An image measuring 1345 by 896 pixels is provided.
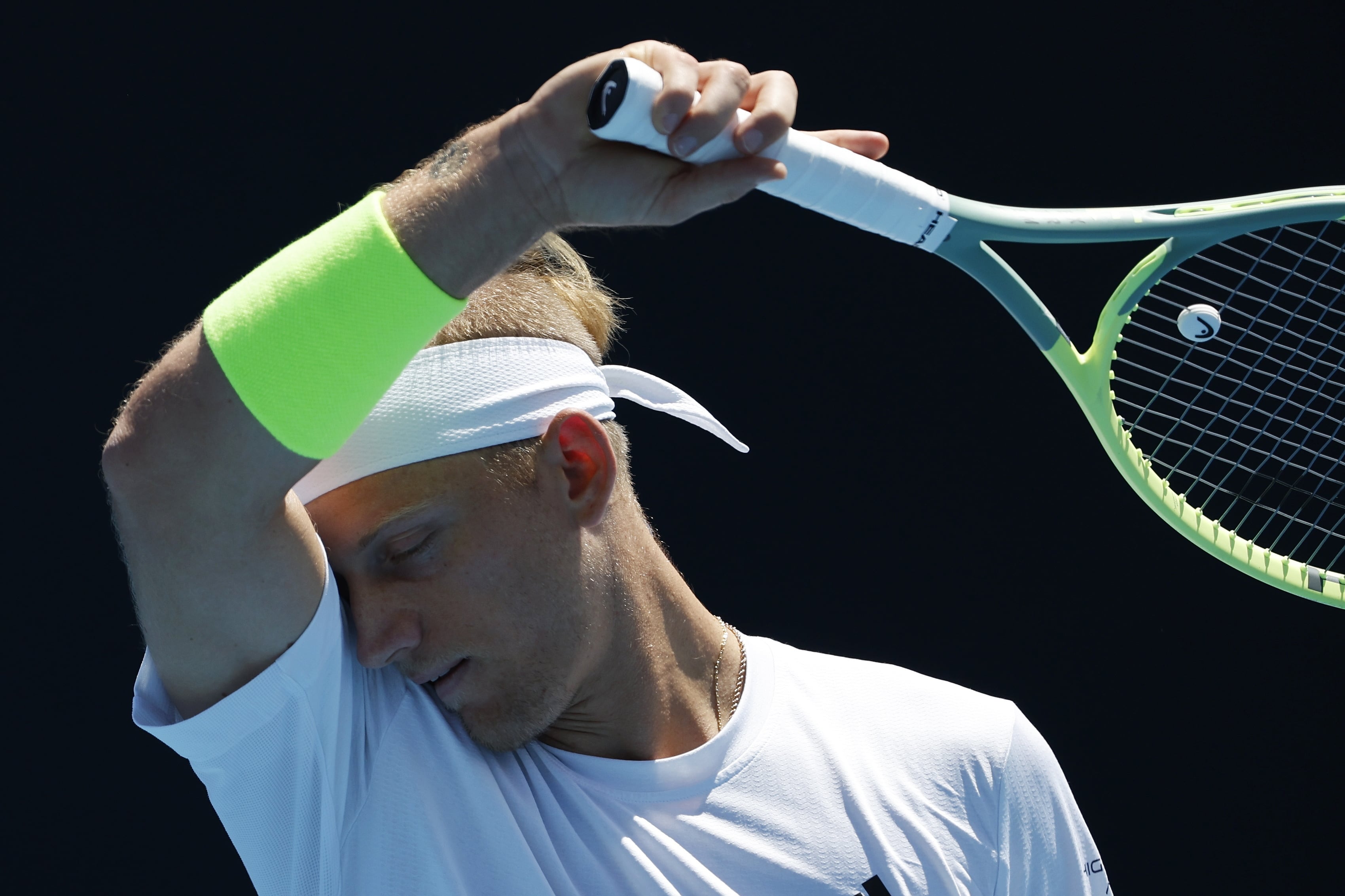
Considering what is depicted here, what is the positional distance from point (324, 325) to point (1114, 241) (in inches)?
35.2

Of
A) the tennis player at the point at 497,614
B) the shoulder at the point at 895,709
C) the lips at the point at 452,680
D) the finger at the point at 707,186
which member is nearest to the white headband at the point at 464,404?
the tennis player at the point at 497,614

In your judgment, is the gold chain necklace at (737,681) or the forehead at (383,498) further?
the gold chain necklace at (737,681)

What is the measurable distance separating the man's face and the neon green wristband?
221 millimetres

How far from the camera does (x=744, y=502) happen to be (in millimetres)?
2492

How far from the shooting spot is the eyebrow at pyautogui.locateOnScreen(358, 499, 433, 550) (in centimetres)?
121

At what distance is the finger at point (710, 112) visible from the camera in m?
0.98

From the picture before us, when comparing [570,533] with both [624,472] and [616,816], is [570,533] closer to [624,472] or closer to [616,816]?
[624,472]

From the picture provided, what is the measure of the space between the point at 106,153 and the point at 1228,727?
253 cm

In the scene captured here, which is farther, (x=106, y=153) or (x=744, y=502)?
(x=744, y=502)

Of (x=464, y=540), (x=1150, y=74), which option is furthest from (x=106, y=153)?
(x=1150, y=74)

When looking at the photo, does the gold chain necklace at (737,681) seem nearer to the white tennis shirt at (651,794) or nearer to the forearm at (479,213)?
the white tennis shirt at (651,794)

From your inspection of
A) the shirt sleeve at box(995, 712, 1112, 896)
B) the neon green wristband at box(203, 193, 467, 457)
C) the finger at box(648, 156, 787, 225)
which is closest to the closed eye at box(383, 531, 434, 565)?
the neon green wristband at box(203, 193, 467, 457)

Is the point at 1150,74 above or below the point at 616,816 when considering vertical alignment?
above

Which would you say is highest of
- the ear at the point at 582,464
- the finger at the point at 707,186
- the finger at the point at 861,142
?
the finger at the point at 861,142
